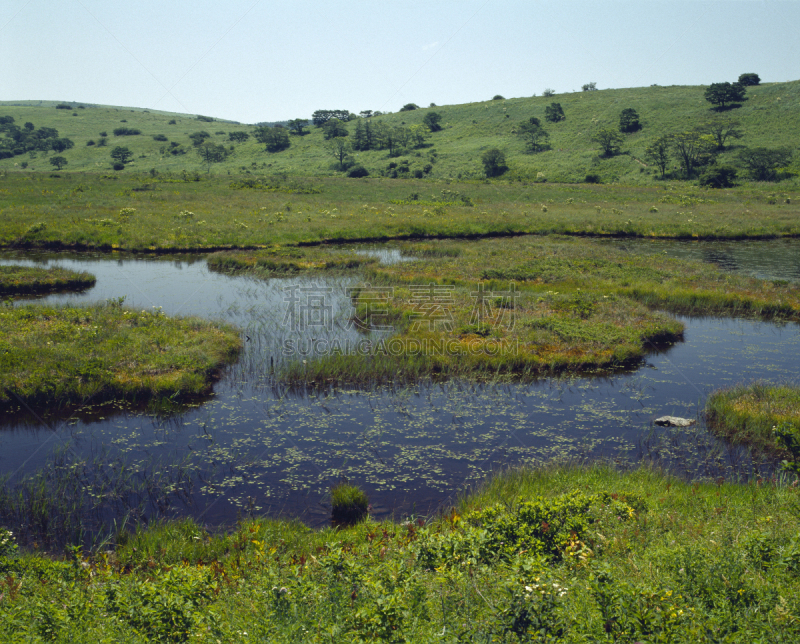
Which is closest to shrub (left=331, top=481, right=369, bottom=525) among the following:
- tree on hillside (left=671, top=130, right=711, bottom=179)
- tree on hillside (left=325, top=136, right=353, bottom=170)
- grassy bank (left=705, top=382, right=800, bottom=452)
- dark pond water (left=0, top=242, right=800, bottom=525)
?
dark pond water (left=0, top=242, right=800, bottom=525)

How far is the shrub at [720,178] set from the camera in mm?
63094

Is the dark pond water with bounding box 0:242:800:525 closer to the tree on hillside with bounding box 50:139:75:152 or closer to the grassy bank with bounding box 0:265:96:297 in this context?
the grassy bank with bounding box 0:265:96:297

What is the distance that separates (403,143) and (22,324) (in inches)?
3567

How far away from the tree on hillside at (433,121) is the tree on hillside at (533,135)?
22.7 m

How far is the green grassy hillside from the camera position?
7719 centimetres

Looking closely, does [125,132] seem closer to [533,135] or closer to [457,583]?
[533,135]

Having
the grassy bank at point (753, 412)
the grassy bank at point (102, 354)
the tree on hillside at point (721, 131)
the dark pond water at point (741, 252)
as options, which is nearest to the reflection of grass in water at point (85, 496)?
→ the grassy bank at point (102, 354)

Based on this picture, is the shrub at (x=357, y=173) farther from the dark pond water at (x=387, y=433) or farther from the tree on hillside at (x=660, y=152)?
the dark pond water at (x=387, y=433)

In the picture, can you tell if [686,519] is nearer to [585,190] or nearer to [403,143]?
[585,190]

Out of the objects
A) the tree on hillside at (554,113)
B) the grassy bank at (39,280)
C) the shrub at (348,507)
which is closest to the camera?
the shrub at (348,507)

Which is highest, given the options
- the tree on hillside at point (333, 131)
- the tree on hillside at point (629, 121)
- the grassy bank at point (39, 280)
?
the tree on hillside at point (333, 131)

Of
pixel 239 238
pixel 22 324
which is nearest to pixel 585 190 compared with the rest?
pixel 239 238

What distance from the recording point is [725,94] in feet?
298

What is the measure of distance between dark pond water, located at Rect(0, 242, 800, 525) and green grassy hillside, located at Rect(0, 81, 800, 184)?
211ft
